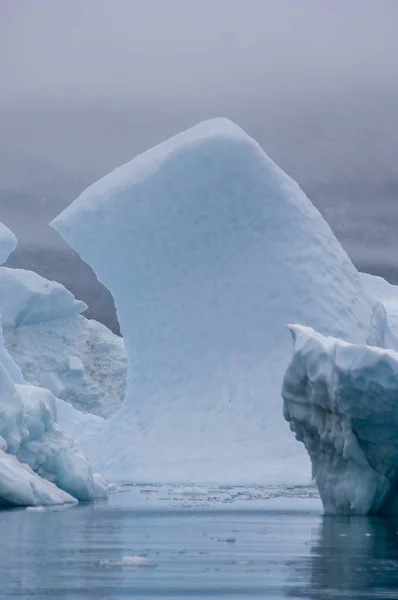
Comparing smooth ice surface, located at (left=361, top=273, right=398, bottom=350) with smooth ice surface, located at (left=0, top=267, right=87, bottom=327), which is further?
smooth ice surface, located at (left=0, top=267, right=87, bottom=327)

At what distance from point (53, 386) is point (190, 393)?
13.2m

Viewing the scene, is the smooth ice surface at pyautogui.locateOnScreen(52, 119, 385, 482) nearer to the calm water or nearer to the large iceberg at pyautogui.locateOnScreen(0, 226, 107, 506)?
the large iceberg at pyautogui.locateOnScreen(0, 226, 107, 506)

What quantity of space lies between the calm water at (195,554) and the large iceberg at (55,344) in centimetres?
2128

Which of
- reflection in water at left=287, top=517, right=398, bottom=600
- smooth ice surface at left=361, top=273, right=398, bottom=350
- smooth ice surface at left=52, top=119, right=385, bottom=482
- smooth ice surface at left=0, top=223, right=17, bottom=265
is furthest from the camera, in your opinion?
smooth ice surface at left=361, top=273, right=398, bottom=350

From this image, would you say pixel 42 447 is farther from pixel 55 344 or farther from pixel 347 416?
pixel 55 344

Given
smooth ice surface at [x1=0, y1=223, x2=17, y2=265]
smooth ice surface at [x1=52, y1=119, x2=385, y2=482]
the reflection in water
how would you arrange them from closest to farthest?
the reflection in water, smooth ice surface at [x1=52, y1=119, x2=385, y2=482], smooth ice surface at [x1=0, y1=223, x2=17, y2=265]

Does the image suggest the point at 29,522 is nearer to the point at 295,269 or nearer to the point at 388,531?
the point at 388,531

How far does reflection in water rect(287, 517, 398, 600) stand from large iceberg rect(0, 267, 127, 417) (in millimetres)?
23974

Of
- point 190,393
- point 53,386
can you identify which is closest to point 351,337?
point 190,393

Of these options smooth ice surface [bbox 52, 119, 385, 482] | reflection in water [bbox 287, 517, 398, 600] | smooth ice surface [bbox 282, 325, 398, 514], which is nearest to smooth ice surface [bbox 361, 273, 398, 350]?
smooth ice surface [bbox 52, 119, 385, 482]

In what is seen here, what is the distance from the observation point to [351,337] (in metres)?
18.5

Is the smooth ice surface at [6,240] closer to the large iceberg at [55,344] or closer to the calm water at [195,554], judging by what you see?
the calm water at [195,554]

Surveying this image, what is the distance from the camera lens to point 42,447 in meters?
11.9

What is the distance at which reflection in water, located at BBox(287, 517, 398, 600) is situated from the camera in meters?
4.27
